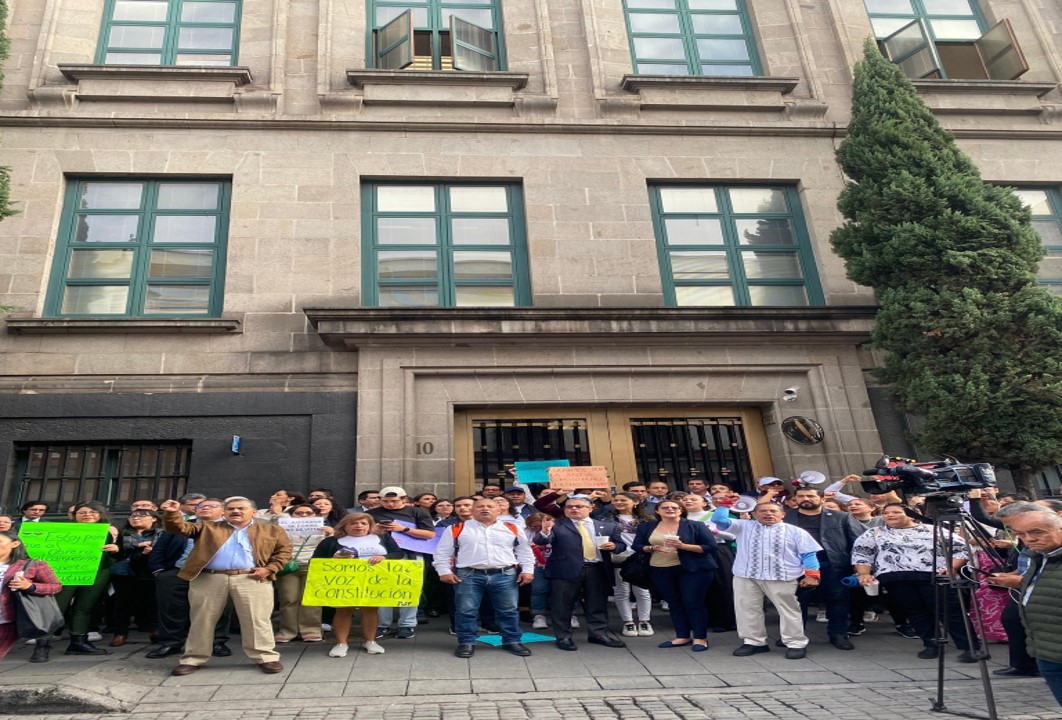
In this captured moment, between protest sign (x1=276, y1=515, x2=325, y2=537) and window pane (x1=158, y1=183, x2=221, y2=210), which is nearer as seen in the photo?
protest sign (x1=276, y1=515, x2=325, y2=537)

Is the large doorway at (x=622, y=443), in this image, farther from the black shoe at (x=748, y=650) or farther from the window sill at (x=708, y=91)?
the window sill at (x=708, y=91)

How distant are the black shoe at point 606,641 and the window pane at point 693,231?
7412 mm

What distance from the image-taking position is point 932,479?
17.7 feet

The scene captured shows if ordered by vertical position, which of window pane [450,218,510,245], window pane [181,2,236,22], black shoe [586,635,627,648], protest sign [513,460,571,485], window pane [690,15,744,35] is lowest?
black shoe [586,635,627,648]

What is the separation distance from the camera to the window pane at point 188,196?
39.2 ft

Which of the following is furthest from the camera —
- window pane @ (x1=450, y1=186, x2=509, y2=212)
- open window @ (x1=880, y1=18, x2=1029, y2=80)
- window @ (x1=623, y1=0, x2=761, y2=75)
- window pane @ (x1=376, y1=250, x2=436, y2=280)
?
open window @ (x1=880, y1=18, x2=1029, y2=80)

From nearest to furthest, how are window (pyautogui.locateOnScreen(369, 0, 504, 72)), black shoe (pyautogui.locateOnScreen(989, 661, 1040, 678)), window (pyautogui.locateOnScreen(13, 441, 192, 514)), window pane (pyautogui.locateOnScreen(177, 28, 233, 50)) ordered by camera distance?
black shoe (pyautogui.locateOnScreen(989, 661, 1040, 678)), window (pyautogui.locateOnScreen(13, 441, 192, 514)), window pane (pyautogui.locateOnScreen(177, 28, 233, 50)), window (pyautogui.locateOnScreen(369, 0, 504, 72))

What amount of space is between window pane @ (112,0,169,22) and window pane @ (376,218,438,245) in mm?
6410

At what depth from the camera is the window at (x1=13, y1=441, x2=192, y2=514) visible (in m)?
10.0

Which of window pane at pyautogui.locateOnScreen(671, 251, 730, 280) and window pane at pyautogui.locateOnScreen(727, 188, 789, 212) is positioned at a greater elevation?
window pane at pyautogui.locateOnScreen(727, 188, 789, 212)

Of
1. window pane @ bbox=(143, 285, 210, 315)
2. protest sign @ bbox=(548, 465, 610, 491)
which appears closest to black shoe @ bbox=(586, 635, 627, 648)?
protest sign @ bbox=(548, 465, 610, 491)

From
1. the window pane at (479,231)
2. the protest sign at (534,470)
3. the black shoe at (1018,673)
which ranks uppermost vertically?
the window pane at (479,231)

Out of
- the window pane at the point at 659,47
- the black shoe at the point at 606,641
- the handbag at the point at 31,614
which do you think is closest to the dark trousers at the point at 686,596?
the black shoe at the point at 606,641

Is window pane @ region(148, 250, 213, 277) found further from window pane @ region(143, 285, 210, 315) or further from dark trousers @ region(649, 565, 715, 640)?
dark trousers @ region(649, 565, 715, 640)
